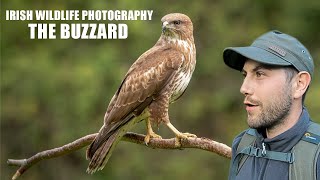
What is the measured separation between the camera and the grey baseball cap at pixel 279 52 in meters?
2.54

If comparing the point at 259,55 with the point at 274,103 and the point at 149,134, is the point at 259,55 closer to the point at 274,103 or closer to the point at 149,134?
the point at 274,103

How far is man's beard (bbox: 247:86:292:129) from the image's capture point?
257cm

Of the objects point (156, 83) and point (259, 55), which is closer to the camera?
point (259, 55)

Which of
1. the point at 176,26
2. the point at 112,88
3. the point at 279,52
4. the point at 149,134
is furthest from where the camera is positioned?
the point at 112,88

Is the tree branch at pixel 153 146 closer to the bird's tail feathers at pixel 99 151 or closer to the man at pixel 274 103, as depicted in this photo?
the bird's tail feathers at pixel 99 151

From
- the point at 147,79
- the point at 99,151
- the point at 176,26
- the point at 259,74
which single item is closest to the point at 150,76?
the point at 147,79

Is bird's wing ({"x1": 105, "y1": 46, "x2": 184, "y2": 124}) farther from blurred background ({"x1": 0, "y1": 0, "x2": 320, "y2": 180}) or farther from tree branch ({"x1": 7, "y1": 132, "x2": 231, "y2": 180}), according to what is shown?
blurred background ({"x1": 0, "y1": 0, "x2": 320, "y2": 180})

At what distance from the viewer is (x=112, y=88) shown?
1036 centimetres

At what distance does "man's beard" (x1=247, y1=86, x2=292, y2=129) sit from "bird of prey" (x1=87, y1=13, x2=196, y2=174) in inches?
65.8

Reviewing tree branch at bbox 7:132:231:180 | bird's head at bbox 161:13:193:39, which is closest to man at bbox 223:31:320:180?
tree branch at bbox 7:132:231:180

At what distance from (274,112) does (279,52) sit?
0.57 ft

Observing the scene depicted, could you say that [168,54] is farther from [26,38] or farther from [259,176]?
[26,38]

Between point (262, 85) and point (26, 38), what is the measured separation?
348 inches

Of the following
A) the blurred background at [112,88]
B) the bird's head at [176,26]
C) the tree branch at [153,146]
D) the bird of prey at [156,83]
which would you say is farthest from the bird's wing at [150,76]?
the blurred background at [112,88]
